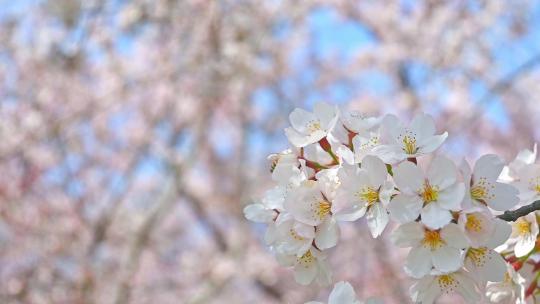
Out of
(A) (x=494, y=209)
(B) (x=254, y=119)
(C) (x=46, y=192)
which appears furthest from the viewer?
(B) (x=254, y=119)

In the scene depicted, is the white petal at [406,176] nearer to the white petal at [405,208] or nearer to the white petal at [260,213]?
the white petal at [405,208]

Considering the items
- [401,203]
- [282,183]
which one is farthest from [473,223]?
[282,183]

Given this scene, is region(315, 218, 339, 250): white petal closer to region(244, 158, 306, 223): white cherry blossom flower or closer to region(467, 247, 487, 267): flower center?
region(244, 158, 306, 223): white cherry blossom flower

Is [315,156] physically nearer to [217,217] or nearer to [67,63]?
[67,63]

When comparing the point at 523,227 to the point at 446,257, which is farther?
the point at 523,227

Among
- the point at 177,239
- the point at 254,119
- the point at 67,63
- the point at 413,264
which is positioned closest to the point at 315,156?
the point at 413,264

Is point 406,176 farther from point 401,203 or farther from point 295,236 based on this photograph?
point 295,236
